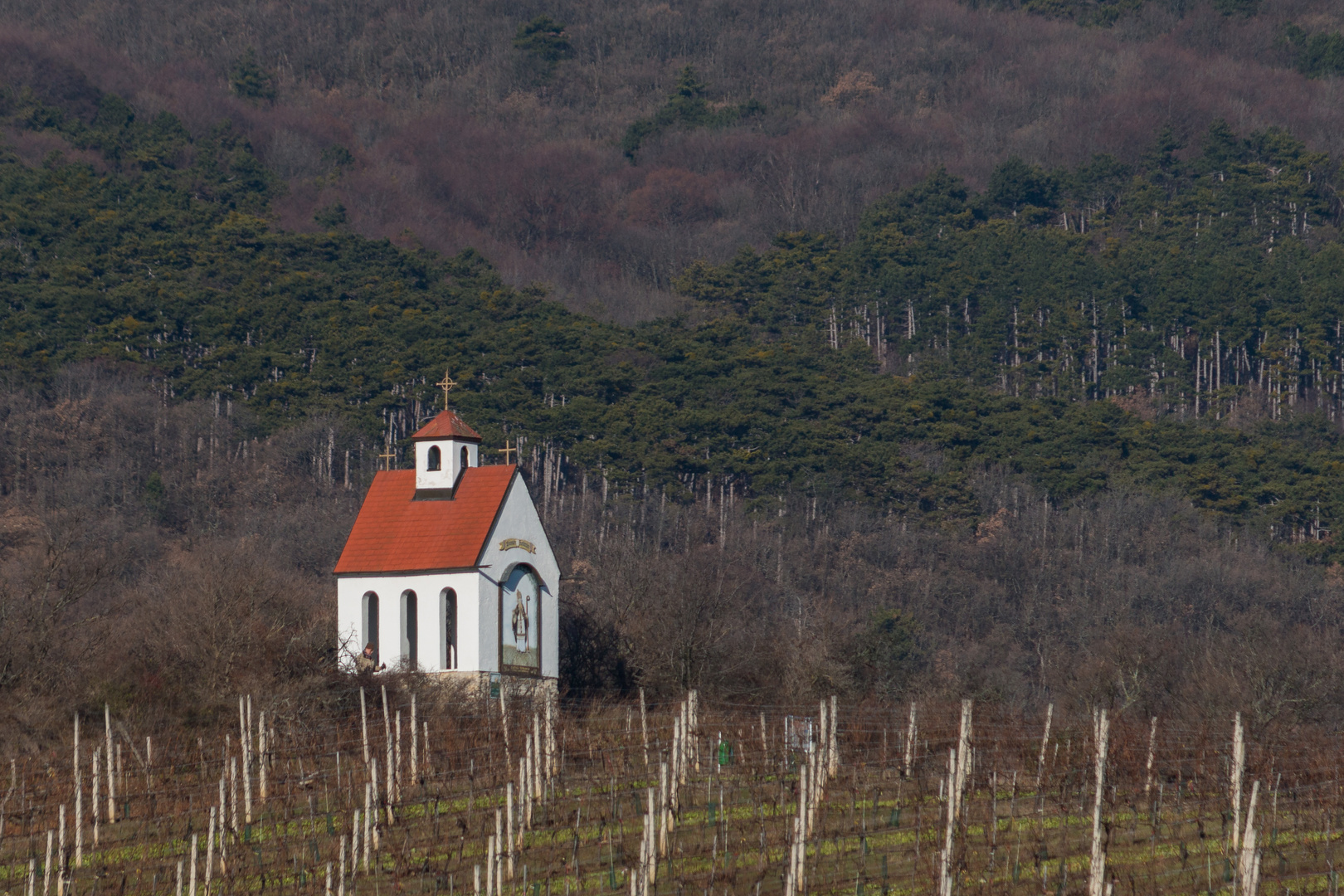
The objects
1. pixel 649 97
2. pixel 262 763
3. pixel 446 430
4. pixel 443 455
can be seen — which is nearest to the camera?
pixel 262 763

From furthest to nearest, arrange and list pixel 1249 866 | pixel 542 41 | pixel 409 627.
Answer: pixel 542 41, pixel 409 627, pixel 1249 866

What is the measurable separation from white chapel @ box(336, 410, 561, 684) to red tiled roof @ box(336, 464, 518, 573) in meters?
0.02

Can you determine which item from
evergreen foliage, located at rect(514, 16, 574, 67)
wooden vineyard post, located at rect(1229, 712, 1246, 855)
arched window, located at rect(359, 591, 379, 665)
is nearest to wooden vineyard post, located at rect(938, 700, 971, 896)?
wooden vineyard post, located at rect(1229, 712, 1246, 855)

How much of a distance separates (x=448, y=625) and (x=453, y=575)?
1.02 metres

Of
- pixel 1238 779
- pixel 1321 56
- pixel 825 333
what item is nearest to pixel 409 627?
pixel 1238 779

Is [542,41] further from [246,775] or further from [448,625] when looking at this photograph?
[246,775]

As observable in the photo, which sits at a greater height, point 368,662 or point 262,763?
point 368,662

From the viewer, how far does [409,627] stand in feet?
135

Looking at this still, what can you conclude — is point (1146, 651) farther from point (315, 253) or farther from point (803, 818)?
point (315, 253)

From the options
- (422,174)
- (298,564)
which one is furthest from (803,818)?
(422,174)

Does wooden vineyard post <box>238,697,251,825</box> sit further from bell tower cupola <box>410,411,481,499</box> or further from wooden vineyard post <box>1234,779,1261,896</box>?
wooden vineyard post <box>1234,779,1261,896</box>

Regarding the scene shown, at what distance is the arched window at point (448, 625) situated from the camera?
40188mm

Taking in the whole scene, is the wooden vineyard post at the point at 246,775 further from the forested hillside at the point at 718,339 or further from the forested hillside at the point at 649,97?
the forested hillside at the point at 649,97

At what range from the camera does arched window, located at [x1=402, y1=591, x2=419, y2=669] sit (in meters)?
40.7
